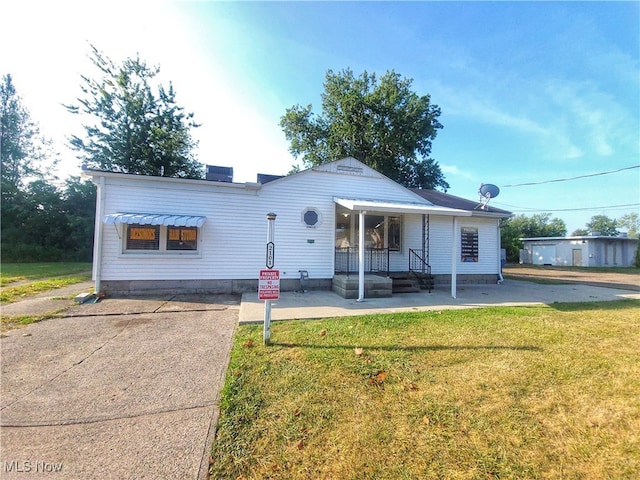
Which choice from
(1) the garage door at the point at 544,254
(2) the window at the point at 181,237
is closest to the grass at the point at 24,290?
Result: (2) the window at the point at 181,237

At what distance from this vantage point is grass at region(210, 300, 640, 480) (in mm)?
1964

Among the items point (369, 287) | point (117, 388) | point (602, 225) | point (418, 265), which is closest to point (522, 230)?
point (602, 225)

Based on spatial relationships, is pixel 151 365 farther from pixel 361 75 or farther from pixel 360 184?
pixel 361 75

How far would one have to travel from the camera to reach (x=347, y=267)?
9609 mm

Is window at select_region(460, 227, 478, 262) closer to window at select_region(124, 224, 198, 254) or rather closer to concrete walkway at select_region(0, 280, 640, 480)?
concrete walkway at select_region(0, 280, 640, 480)

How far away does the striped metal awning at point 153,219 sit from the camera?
759 cm

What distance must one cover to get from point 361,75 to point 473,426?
95.6ft

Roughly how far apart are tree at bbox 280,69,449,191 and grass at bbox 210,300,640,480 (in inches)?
873

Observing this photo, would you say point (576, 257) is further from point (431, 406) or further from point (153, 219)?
point (153, 219)

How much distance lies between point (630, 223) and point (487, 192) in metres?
75.3

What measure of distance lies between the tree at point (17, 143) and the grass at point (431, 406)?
118 ft

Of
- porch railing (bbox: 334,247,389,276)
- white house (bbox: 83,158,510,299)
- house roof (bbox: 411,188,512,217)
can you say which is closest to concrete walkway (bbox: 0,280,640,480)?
white house (bbox: 83,158,510,299)

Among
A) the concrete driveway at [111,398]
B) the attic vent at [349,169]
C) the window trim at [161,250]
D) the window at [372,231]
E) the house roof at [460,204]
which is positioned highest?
the attic vent at [349,169]

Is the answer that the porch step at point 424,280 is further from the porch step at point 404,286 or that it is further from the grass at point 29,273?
the grass at point 29,273
